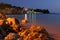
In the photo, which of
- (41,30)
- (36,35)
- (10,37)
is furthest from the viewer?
(41,30)

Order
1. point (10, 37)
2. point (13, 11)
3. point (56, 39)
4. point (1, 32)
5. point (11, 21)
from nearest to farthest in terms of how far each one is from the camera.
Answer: point (10, 37) < point (1, 32) < point (56, 39) < point (11, 21) < point (13, 11)

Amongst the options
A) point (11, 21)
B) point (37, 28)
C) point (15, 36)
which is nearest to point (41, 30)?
point (37, 28)

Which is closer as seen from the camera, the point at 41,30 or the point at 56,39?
the point at 41,30

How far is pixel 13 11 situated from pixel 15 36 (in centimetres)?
12704

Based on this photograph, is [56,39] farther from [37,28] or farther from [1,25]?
[1,25]

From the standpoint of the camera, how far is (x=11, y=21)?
1948 cm

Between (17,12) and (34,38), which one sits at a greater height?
(34,38)

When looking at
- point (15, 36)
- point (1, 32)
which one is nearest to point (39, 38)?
point (1, 32)

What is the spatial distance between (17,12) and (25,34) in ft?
396

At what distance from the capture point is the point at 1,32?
12016 millimetres

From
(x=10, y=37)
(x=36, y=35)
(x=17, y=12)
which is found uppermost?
(x=10, y=37)

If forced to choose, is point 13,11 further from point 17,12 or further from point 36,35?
point 36,35

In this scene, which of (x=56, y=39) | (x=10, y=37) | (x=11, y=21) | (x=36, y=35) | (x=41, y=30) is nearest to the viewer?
(x=10, y=37)

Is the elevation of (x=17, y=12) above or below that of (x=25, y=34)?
below
